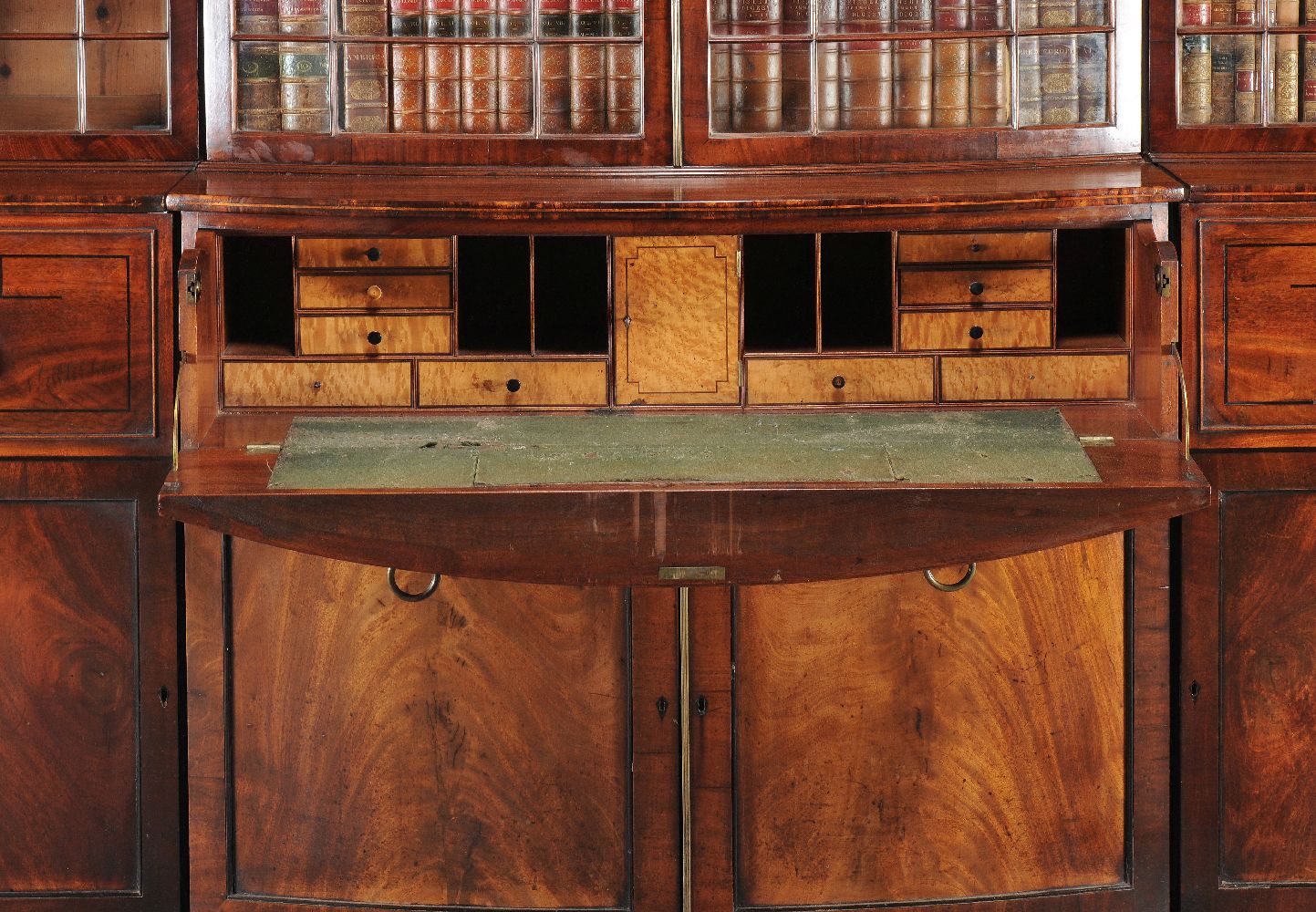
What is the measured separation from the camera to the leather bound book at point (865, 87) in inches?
111

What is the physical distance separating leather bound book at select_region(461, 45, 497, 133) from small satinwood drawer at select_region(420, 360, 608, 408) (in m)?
0.45

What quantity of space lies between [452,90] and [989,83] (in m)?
0.96

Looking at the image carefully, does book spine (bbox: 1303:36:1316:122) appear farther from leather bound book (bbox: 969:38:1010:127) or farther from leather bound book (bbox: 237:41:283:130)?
leather bound book (bbox: 237:41:283:130)

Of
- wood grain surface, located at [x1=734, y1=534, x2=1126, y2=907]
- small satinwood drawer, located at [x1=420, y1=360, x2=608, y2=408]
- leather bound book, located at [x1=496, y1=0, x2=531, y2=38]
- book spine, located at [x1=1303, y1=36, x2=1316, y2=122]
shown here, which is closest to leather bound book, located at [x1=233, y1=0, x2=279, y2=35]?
leather bound book, located at [x1=496, y1=0, x2=531, y2=38]

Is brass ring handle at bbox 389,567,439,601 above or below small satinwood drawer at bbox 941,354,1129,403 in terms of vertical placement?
A: below

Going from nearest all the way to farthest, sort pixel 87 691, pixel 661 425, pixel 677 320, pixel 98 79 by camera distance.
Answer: pixel 661 425 → pixel 677 320 → pixel 87 691 → pixel 98 79

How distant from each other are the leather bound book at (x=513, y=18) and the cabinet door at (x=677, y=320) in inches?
18.1

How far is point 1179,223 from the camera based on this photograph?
104 inches

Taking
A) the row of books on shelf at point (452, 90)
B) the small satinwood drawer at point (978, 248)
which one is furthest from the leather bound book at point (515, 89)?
the small satinwood drawer at point (978, 248)

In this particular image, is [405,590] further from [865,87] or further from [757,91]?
[865,87]

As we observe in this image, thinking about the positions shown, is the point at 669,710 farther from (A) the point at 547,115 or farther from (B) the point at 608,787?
(A) the point at 547,115

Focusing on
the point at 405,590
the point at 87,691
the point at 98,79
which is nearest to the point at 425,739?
the point at 405,590

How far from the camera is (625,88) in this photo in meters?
2.82

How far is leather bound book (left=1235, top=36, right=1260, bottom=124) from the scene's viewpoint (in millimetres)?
2826
